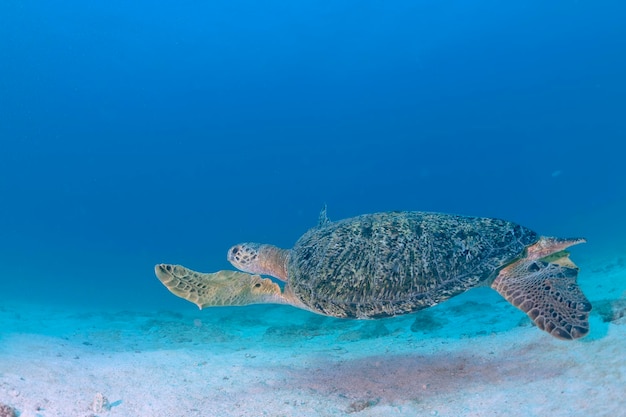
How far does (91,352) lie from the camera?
23.2 ft

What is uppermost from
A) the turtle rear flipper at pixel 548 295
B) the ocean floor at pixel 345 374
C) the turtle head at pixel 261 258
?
the turtle head at pixel 261 258

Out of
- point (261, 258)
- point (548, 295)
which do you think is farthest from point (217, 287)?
point (548, 295)

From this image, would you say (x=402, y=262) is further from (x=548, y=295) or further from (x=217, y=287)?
(x=217, y=287)

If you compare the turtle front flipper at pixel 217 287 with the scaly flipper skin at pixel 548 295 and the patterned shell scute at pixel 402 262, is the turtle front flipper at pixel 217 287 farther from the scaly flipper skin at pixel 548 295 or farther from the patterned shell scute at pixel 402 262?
the scaly flipper skin at pixel 548 295

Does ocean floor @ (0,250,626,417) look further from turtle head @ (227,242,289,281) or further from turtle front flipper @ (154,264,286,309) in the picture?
turtle head @ (227,242,289,281)

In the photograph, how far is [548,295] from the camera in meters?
4.31

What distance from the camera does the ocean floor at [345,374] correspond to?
3.78 meters

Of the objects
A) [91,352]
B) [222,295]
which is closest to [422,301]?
[222,295]

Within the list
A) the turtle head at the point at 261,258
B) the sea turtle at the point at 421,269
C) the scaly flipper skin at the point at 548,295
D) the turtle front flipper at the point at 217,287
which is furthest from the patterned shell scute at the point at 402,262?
the turtle head at the point at 261,258

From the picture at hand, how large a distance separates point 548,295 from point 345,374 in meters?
2.97

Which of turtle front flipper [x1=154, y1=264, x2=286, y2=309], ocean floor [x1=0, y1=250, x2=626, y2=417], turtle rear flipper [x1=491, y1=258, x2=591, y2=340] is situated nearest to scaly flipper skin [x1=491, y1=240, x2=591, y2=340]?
turtle rear flipper [x1=491, y1=258, x2=591, y2=340]

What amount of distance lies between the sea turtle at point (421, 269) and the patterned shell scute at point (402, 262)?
0.04ft

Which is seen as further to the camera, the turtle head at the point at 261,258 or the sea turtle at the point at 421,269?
the turtle head at the point at 261,258

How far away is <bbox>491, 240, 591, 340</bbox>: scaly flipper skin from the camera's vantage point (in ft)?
12.8
